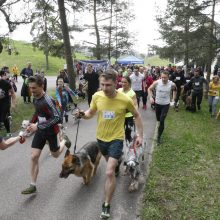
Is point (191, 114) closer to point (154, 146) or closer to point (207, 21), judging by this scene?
point (154, 146)

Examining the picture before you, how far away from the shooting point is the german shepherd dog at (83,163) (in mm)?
5676

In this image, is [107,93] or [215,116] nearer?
[107,93]

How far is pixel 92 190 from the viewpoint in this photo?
6219mm

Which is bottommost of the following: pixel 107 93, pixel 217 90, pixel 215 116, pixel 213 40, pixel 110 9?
pixel 215 116

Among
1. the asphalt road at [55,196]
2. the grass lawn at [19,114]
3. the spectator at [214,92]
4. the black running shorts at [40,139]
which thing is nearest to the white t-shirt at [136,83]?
the spectator at [214,92]

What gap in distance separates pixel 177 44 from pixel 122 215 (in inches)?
904

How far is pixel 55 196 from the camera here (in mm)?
5953

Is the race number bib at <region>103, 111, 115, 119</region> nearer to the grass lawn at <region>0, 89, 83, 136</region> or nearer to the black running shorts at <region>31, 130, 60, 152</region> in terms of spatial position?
the black running shorts at <region>31, 130, 60, 152</region>

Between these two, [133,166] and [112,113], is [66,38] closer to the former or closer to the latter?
[133,166]

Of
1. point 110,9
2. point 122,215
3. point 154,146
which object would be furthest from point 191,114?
point 110,9

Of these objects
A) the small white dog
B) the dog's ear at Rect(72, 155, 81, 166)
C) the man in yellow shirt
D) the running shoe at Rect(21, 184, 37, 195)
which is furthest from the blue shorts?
the running shoe at Rect(21, 184, 37, 195)

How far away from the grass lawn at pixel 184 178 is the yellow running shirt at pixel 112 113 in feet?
4.40

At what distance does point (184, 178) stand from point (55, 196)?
8.65 ft

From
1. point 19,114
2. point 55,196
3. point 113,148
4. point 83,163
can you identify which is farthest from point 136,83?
point 113,148
